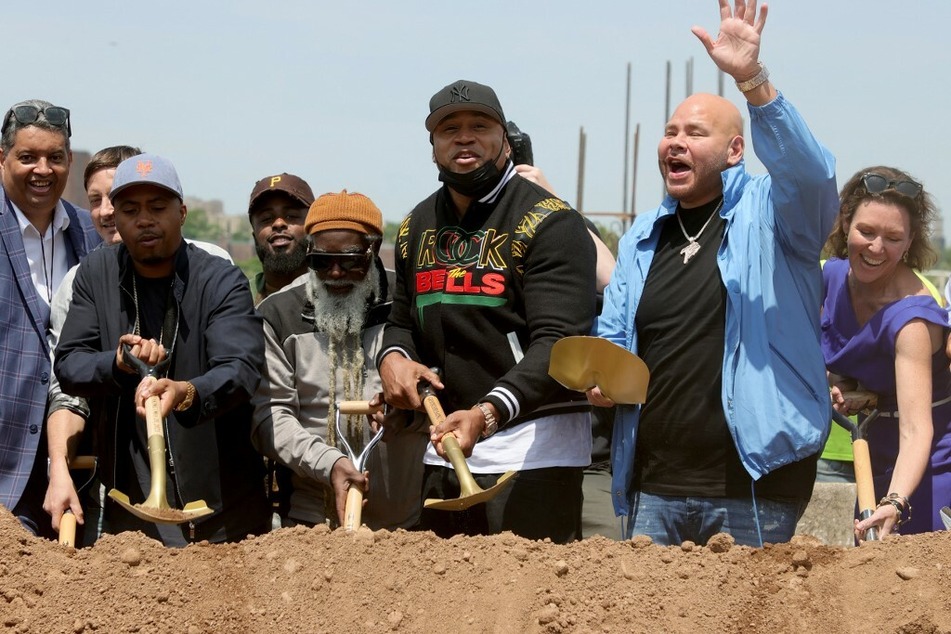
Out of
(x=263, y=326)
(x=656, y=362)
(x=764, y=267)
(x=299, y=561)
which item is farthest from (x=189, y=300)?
(x=764, y=267)

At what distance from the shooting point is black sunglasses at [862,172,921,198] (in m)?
4.29

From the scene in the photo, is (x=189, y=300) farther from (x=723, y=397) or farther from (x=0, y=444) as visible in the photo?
(x=723, y=397)

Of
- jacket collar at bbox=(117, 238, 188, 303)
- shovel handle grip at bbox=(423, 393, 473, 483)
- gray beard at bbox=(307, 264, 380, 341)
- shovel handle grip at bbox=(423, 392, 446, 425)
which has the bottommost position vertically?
shovel handle grip at bbox=(423, 393, 473, 483)

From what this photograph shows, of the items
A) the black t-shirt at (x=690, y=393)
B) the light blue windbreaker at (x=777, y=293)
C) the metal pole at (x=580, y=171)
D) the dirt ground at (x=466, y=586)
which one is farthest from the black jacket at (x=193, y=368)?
the metal pole at (x=580, y=171)

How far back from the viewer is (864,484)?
3736 millimetres

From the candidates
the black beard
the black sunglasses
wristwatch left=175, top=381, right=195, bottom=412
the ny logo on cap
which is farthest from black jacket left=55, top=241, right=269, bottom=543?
the black sunglasses

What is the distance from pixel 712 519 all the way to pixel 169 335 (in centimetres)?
190

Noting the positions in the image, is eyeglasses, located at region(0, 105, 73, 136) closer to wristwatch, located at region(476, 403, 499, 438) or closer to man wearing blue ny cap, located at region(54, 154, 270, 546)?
man wearing blue ny cap, located at region(54, 154, 270, 546)

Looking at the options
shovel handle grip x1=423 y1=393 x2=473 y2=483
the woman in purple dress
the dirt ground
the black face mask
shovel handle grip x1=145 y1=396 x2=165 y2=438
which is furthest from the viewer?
the woman in purple dress

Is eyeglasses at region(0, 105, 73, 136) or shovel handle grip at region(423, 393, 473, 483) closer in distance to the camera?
shovel handle grip at region(423, 393, 473, 483)

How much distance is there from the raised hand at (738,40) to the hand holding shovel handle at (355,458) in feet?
5.17

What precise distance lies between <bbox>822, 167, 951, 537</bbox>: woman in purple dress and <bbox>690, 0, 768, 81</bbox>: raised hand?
3.12ft

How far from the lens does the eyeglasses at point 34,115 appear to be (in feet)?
15.2

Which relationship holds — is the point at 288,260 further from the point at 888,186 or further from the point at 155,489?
the point at 888,186
